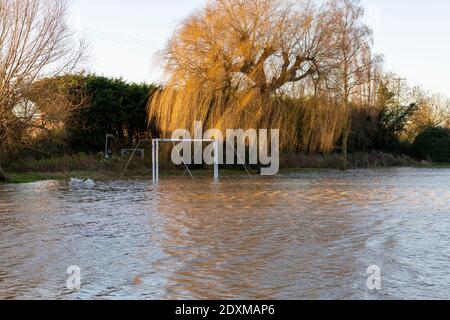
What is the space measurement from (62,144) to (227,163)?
24.6 feet

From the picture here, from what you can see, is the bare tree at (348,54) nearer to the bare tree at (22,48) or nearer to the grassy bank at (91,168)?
the grassy bank at (91,168)

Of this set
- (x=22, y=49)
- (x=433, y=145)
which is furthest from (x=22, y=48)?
(x=433, y=145)

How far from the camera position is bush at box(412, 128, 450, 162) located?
1524 inches

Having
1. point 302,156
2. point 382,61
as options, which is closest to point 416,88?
point 382,61

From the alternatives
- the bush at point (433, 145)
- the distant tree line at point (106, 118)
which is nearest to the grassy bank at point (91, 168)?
the distant tree line at point (106, 118)

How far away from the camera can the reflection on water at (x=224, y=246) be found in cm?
584

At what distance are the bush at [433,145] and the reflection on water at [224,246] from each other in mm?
24754

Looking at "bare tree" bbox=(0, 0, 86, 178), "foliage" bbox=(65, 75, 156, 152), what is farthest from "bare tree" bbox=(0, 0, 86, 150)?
"foliage" bbox=(65, 75, 156, 152)

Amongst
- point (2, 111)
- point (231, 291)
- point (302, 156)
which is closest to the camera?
point (231, 291)

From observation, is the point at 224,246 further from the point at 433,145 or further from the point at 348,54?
the point at 433,145

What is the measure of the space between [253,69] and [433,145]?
17466 millimetres

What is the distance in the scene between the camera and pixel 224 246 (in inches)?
320
